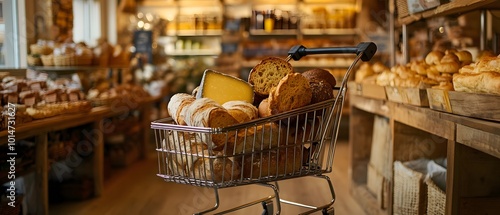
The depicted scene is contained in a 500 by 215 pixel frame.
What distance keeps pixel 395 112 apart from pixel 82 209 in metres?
2.13

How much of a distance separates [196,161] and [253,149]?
0.19 m

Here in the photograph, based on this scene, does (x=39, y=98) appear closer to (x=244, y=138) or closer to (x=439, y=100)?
(x=244, y=138)

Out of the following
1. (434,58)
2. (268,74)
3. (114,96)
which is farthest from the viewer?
(114,96)

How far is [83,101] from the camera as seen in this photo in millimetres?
3553

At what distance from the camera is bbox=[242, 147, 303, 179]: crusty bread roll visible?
5.37 feet

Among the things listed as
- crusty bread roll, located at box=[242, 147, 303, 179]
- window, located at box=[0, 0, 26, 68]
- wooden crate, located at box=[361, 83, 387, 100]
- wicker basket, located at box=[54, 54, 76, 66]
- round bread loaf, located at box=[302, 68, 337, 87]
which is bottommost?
crusty bread roll, located at box=[242, 147, 303, 179]

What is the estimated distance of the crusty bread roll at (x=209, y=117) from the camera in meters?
1.55

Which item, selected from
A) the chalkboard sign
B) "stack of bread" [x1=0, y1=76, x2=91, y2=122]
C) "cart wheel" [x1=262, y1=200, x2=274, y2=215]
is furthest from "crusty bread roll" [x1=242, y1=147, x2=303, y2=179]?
the chalkboard sign

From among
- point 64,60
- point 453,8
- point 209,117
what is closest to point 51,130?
point 64,60

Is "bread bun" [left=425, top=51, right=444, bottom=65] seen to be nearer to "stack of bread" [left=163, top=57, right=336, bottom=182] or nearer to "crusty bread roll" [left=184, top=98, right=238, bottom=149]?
"stack of bread" [left=163, top=57, right=336, bottom=182]

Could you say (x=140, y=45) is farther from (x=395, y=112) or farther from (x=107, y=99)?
(x=395, y=112)

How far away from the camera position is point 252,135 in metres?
1.62

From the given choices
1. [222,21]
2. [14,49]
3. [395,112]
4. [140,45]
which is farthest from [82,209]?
[222,21]

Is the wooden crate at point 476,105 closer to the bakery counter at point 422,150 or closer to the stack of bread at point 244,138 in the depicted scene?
the bakery counter at point 422,150
